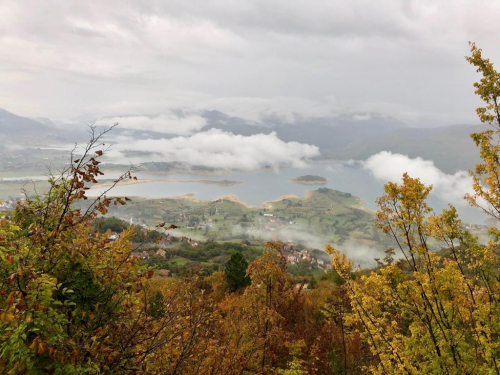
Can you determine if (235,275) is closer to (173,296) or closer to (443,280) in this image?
(173,296)

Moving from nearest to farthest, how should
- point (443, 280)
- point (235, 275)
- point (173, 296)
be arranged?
point (443, 280), point (173, 296), point (235, 275)

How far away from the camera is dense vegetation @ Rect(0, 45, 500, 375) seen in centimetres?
291

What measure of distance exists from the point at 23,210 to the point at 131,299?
2.20 meters

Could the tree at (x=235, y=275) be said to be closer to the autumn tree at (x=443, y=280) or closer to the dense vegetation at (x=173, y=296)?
the dense vegetation at (x=173, y=296)

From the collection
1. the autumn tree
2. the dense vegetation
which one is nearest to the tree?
the dense vegetation

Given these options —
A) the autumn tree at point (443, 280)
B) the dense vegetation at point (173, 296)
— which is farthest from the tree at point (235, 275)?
the autumn tree at point (443, 280)

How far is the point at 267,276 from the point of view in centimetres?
854

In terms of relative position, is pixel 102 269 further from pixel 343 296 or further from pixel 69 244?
pixel 343 296

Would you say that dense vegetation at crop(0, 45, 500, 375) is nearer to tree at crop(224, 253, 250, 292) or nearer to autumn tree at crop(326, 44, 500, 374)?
autumn tree at crop(326, 44, 500, 374)

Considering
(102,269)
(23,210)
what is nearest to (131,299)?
(102,269)

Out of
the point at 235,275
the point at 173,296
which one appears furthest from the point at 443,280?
the point at 235,275

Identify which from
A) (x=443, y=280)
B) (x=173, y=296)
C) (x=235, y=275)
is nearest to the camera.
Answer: (x=443, y=280)

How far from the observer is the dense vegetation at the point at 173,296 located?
2912mm

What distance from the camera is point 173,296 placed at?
6223mm
